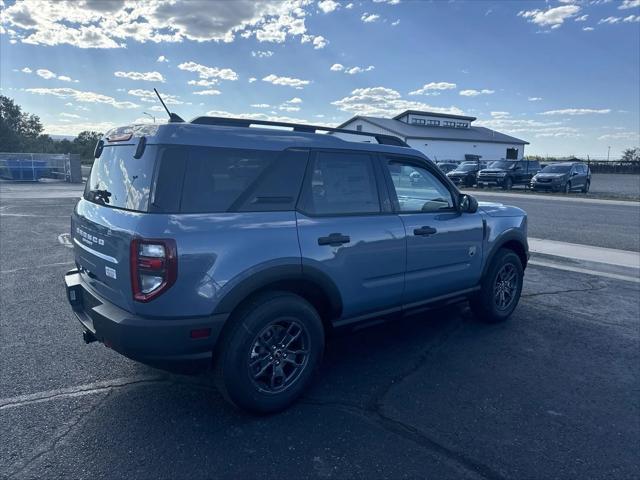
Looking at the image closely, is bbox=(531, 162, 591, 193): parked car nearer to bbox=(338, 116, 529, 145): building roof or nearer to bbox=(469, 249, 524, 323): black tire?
bbox=(469, 249, 524, 323): black tire

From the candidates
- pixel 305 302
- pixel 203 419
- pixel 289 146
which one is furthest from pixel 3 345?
pixel 289 146

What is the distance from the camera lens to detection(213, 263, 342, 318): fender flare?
286 centimetres

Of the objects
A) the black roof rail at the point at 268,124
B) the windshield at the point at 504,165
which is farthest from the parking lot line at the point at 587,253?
the windshield at the point at 504,165

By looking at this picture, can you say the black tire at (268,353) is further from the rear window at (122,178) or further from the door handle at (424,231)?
the door handle at (424,231)

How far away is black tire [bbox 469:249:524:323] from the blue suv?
37.5 inches

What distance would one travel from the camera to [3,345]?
4.11m

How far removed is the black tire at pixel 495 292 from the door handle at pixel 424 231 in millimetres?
1142

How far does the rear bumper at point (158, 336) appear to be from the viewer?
272 cm


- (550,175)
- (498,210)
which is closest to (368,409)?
(498,210)

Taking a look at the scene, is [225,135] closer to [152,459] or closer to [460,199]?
[152,459]

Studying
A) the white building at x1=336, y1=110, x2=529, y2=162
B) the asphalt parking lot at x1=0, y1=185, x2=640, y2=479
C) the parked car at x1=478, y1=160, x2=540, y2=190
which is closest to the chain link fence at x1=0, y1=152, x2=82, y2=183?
the parked car at x1=478, y1=160, x2=540, y2=190

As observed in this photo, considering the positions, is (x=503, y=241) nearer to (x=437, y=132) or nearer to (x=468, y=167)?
(x=468, y=167)

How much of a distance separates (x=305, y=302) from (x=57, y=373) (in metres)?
2.12

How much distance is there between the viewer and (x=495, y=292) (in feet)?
16.3
